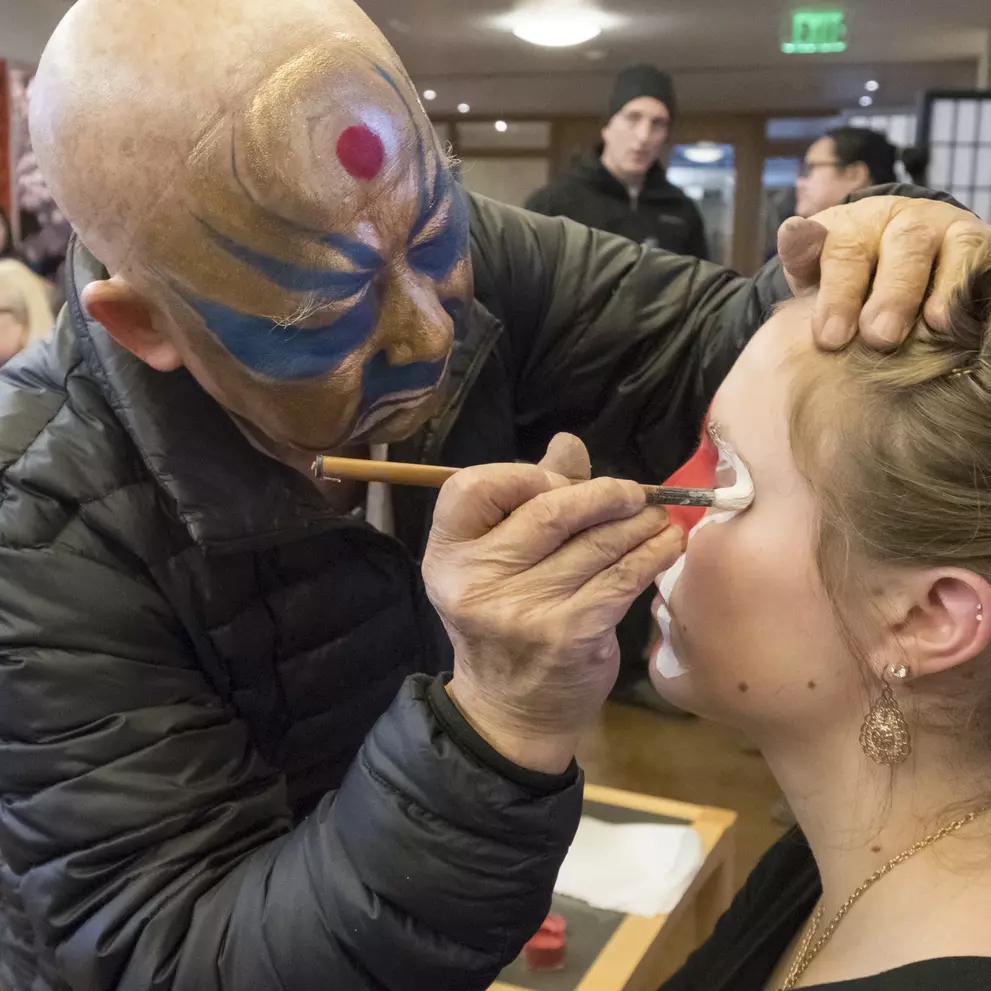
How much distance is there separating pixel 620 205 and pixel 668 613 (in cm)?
237

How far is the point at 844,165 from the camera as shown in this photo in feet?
10.1

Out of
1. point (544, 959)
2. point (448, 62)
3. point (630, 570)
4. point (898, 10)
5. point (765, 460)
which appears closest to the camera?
point (630, 570)

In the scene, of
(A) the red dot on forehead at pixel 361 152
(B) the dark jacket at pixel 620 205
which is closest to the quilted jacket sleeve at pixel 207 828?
(A) the red dot on forehead at pixel 361 152

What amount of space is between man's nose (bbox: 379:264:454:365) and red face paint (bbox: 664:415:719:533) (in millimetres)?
254

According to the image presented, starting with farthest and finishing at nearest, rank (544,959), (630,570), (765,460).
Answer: (544,959) → (765,460) → (630,570)

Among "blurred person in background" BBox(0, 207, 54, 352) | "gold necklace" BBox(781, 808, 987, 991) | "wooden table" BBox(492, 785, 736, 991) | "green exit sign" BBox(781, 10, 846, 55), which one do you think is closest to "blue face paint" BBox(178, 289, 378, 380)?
"gold necklace" BBox(781, 808, 987, 991)

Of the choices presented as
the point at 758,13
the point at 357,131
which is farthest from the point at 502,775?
the point at 758,13

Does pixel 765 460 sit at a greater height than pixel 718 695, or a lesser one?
greater

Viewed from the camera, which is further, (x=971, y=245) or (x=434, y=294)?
(x=434, y=294)

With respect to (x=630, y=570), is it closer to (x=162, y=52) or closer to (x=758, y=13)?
(x=162, y=52)

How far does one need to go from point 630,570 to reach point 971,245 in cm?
36

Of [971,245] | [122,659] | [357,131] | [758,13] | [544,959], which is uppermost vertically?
[357,131]

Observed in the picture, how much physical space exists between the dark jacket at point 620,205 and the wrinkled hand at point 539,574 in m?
2.39

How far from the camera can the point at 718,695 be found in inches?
32.9
